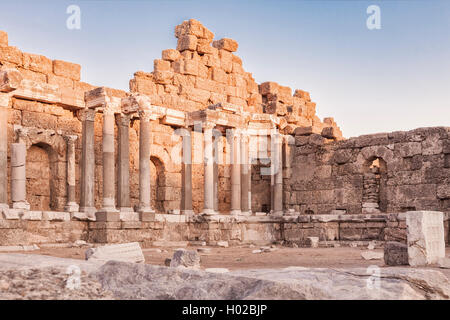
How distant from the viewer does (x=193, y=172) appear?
66.2ft

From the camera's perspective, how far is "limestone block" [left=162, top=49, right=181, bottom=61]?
2017cm

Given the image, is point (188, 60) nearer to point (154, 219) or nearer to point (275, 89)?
point (275, 89)

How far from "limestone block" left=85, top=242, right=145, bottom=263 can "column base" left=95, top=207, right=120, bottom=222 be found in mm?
6090

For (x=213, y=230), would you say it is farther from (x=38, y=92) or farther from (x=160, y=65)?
(x=38, y=92)

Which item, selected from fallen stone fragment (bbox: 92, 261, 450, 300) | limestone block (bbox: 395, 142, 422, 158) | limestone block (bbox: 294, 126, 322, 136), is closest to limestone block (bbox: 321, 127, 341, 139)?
limestone block (bbox: 294, 126, 322, 136)

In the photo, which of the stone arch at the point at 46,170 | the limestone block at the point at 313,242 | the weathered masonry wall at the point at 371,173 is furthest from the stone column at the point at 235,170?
the stone arch at the point at 46,170

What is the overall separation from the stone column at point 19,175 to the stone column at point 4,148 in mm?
316

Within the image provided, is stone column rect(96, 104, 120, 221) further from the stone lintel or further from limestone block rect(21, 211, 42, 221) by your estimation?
limestone block rect(21, 211, 42, 221)

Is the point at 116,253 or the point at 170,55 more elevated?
the point at 170,55

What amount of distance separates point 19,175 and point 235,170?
7.49 m

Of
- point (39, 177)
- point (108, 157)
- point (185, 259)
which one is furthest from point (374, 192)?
point (185, 259)

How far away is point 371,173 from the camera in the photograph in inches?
738

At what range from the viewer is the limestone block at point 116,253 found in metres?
8.42
